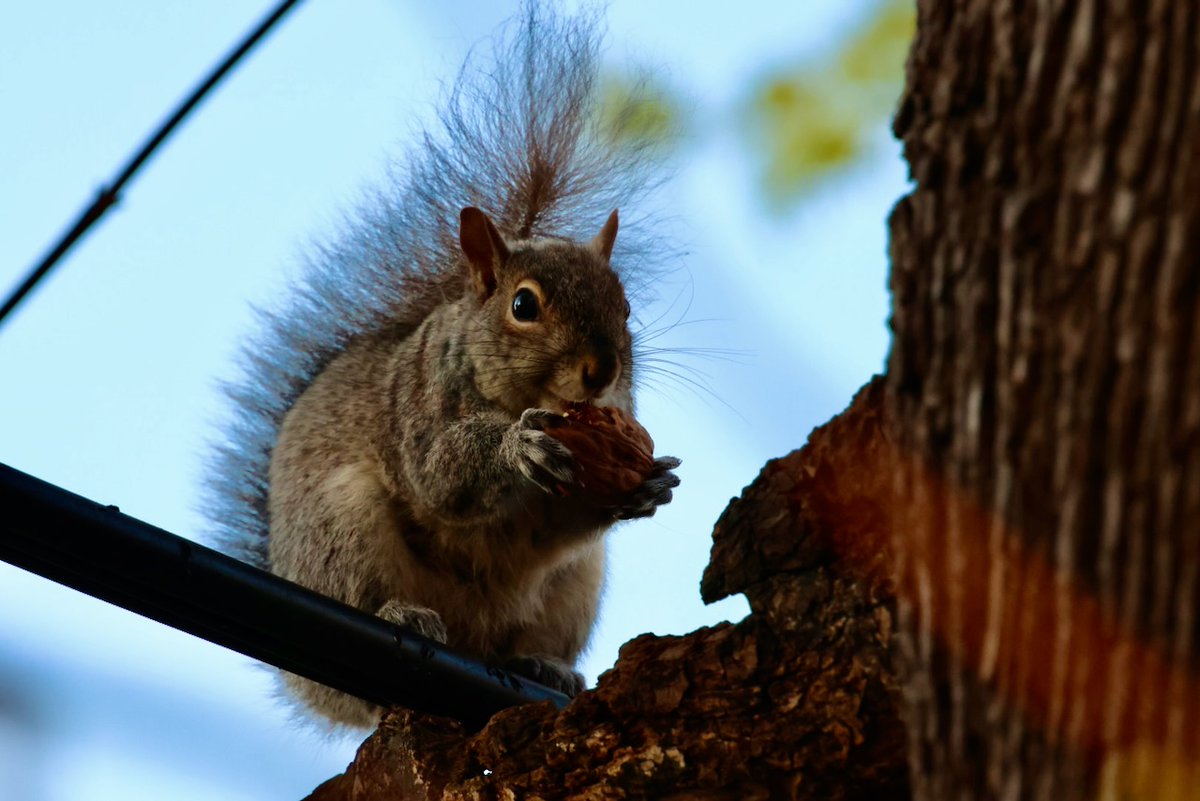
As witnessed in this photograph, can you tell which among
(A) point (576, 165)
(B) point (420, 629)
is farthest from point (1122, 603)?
(A) point (576, 165)

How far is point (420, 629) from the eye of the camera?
9.87ft

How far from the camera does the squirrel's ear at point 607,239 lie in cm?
374

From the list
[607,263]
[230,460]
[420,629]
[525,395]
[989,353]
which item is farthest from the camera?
[230,460]

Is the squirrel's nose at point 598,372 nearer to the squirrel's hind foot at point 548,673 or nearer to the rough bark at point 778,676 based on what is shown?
the squirrel's hind foot at point 548,673

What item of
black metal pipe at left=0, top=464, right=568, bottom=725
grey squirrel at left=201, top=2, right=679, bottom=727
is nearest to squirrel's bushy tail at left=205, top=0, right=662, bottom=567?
grey squirrel at left=201, top=2, right=679, bottom=727

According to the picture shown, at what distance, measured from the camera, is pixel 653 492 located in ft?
9.50

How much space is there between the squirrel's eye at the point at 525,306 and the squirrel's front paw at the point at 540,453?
0.35 meters

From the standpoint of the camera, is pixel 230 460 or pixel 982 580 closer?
pixel 982 580

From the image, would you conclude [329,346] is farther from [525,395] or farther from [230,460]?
[525,395]

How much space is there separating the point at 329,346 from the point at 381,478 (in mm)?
1024

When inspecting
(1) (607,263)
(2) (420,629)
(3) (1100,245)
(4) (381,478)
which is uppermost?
(1) (607,263)

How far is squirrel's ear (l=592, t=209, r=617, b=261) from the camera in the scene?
3.74 metres

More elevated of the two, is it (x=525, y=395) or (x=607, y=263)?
(x=607, y=263)

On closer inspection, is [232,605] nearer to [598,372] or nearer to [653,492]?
[653,492]
